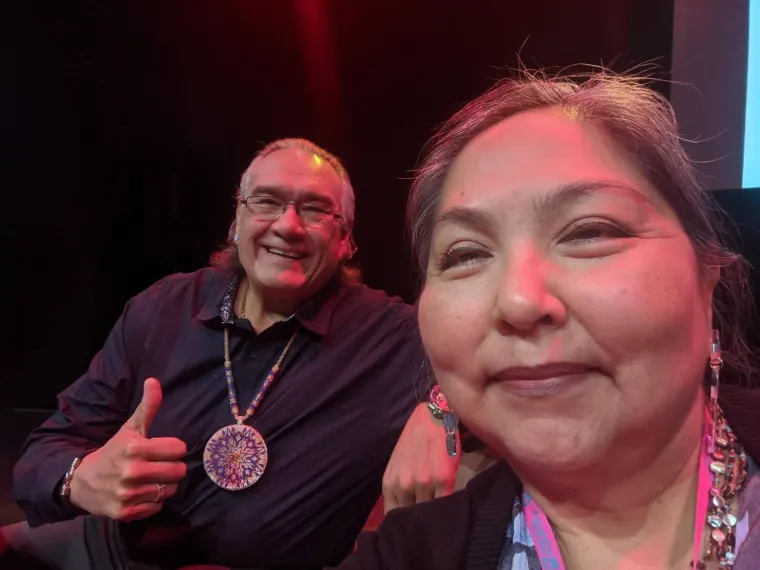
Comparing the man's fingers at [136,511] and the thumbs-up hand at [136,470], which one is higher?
the thumbs-up hand at [136,470]

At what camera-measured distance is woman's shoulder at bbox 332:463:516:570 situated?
2.31 feet

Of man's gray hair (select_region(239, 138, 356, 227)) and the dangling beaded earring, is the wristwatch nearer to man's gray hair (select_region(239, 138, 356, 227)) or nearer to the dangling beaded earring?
man's gray hair (select_region(239, 138, 356, 227))

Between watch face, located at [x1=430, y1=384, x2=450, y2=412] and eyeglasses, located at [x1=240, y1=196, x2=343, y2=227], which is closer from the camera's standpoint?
watch face, located at [x1=430, y1=384, x2=450, y2=412]

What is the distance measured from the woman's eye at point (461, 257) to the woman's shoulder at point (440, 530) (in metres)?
0.30

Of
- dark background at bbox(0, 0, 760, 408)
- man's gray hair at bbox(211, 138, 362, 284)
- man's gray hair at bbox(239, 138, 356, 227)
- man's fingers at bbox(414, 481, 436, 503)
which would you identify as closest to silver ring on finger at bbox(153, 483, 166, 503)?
man's fingers at bbox(414, 481, 436, 503)

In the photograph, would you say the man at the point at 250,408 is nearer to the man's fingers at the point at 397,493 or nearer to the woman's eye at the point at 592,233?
the man's fingers at the point at 397,493

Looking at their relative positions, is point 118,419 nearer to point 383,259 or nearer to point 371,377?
point 371,377

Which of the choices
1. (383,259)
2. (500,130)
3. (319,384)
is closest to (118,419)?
(319,384)

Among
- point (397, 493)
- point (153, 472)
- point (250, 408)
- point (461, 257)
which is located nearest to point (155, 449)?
point (153, 472)

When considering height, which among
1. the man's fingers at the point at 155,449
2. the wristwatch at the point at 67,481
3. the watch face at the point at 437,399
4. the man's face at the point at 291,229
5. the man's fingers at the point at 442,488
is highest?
the man's face at the point at 291,229

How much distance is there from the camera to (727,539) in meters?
0.62

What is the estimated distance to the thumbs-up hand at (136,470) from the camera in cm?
124

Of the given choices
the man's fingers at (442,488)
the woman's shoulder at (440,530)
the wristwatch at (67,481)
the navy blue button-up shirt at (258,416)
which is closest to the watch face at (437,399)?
the man's fingers at (442,488)

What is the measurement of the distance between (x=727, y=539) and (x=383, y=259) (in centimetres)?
193
